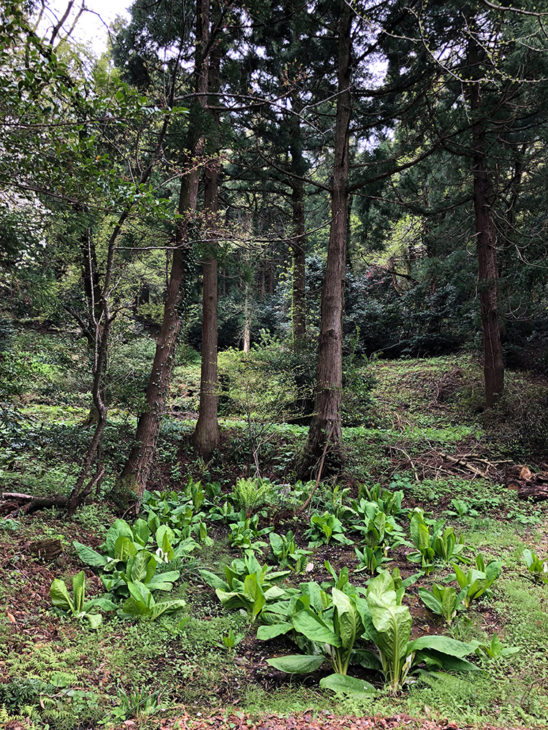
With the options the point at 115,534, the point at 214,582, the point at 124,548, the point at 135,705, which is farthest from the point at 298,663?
the point at 115,534

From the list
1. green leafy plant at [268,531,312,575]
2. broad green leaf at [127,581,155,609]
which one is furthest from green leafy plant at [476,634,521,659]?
broad green leaf at [127,581,155,609]

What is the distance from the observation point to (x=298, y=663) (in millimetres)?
2234

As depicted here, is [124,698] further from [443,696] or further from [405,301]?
[405,301]

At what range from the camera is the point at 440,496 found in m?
5.44

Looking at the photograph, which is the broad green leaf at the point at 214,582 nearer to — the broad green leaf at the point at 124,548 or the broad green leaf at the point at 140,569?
the broad green leaf at the point at 140,569

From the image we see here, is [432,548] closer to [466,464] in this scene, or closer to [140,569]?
[140,569]

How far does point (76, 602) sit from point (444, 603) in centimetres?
238

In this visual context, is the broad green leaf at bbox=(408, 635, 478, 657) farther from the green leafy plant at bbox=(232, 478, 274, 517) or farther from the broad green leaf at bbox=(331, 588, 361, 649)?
the green leafy plant at bbox=(232, 478, 274, 517)

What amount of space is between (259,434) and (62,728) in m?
5.21

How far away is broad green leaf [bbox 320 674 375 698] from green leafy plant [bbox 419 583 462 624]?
816mm

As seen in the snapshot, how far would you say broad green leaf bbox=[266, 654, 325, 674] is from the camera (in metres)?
2.20

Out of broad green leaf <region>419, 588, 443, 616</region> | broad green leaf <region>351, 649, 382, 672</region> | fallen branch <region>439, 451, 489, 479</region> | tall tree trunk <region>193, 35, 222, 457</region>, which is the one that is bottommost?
broad green leaf <region>351, 649, 382, 672</region>

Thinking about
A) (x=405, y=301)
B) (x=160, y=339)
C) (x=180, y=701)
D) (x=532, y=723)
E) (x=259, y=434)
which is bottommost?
(x=180, y=701)

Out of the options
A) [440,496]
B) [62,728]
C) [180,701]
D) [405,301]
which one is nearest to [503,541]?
[440,496]
